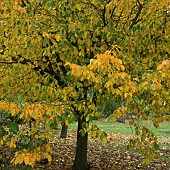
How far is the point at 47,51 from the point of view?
17.2ft

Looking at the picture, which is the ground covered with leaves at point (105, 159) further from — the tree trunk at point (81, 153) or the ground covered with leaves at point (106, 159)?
the tree trunk at point (81, 153)

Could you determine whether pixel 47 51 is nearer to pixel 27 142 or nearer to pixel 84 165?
pixel 27 142

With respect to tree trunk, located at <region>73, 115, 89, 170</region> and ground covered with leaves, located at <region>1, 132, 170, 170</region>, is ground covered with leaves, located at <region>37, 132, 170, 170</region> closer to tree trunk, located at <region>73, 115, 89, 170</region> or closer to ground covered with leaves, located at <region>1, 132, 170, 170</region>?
ground covered with leaves, located at <region>1, 132, 170, 170</region>

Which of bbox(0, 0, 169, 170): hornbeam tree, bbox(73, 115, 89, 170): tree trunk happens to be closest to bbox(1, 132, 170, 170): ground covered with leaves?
bbox(73, 115, 89, 170): tree trunk

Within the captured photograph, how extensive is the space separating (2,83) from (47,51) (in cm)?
154

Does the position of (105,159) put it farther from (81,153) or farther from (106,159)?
(81,153)

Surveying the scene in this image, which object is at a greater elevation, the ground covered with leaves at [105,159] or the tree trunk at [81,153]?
the tree trunk at [81,153]

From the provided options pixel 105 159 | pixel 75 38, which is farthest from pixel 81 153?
pixel 75 38

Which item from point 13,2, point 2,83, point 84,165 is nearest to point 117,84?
point 13,2

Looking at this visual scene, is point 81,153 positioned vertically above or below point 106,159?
above

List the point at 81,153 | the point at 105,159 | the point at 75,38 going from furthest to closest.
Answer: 1. the point at 105,159
2. the point at 81,153
3. the point at 75,38

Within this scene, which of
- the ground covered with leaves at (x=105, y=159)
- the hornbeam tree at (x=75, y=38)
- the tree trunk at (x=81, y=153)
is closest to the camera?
the hornbeam tree at (x=75, y=38)

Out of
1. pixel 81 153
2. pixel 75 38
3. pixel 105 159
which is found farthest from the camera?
pixel 105 159

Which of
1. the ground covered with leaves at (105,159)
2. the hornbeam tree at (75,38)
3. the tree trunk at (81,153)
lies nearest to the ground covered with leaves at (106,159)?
the ground covered with leaves at (105,159)
